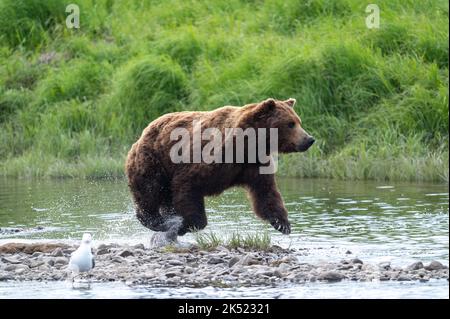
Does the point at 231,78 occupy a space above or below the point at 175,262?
above

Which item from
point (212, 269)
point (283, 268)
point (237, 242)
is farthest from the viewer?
point (237, 242)

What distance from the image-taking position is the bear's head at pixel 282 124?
31.7 feet

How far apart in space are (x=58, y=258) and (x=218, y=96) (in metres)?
7.13

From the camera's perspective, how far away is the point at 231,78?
16.6m

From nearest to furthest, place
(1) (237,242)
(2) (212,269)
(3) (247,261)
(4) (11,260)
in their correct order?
(2) (212,269) → (3) (247,261) → (4) (11,260) → (1) (237,242)

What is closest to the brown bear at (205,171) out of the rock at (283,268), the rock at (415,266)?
the rock at (283,268)

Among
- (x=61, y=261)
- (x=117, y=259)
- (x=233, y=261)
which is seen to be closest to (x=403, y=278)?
(x=233, y=261)

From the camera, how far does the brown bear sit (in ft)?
Result: 31.6

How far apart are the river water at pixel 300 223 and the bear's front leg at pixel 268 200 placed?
0.91 ft

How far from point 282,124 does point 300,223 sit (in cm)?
173

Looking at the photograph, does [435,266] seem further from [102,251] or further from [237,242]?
[102,251]

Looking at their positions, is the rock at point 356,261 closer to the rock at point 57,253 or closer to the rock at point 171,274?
the rock at point 171,274

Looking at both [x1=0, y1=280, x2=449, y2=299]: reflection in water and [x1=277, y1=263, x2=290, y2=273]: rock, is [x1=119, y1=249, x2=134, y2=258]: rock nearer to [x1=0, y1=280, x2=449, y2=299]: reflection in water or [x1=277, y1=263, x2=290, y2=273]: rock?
[x1=0, y1=280, x2=449, y2=299]: reflection in water

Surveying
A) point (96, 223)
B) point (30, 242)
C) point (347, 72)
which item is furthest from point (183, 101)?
point (30, 242)
